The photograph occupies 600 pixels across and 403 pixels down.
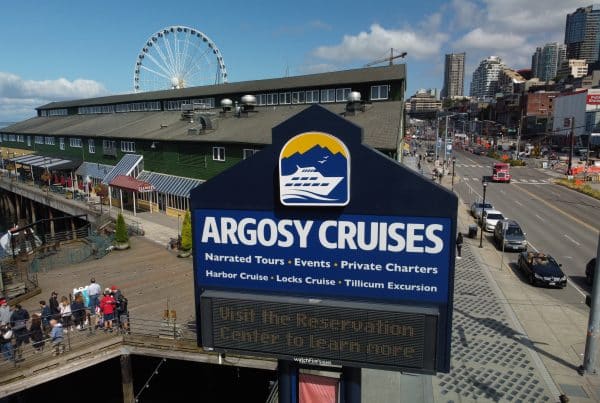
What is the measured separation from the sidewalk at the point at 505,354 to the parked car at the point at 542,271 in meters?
0.54

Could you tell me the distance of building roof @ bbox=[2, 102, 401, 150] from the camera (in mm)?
27578

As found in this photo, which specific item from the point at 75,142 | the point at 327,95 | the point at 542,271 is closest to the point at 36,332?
the point at 542,271

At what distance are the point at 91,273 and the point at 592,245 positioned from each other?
31.5 meters

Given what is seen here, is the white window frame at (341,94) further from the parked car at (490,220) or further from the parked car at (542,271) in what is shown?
the parked car at (542,271)

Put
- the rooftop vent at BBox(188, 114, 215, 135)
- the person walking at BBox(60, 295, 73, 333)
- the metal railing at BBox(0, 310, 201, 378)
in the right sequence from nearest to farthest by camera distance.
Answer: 1. the metal railing at BBox(0, 310, 201, 378)
2. the person walking at BBox(60, 295, 73, 333)
3. the rooftop vent at BBox(188, 114, 215, 135)

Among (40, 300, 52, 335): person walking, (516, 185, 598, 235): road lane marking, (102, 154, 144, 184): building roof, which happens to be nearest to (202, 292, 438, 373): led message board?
(40, 300, 52, 335): person walking

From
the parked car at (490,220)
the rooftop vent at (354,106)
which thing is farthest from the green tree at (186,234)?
the parked car at (490,220)

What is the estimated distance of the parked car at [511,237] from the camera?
27.0m

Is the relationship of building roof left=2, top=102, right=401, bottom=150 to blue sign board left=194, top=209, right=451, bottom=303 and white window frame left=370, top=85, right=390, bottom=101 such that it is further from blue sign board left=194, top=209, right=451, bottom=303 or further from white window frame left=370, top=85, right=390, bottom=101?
blue sign board left=194, top=209, right=451, bottom=303

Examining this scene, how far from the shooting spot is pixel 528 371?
43.5ft

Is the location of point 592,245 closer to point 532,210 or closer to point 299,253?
point 532,210

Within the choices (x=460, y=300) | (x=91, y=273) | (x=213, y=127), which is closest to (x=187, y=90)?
(x=213, y=127)

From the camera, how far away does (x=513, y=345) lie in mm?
14984

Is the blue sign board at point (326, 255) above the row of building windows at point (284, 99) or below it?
below
